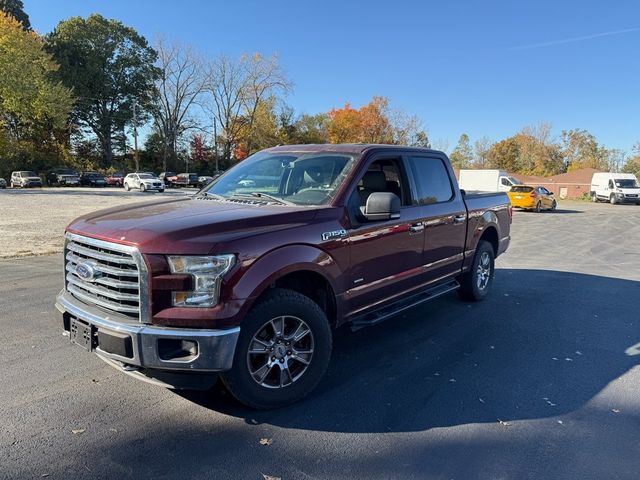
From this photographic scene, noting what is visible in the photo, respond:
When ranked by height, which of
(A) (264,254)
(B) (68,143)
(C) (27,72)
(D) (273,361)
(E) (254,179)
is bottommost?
(D) (273,361)

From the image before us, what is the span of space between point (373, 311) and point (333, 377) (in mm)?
735

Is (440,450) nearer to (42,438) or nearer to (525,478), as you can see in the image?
(525,478)

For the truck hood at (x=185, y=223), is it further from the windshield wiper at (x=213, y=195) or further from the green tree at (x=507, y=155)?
the green tree at (x=507, y=155)

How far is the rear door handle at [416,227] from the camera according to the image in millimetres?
4598

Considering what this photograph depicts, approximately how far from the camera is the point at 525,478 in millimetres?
2674

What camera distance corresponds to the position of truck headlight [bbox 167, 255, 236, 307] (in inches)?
115

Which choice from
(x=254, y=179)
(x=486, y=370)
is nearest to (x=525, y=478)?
(x=486, y=370)

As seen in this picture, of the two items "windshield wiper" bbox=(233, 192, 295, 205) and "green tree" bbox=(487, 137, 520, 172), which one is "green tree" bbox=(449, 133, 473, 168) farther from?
"windshield wiper" bbox=(233, 192, 295, 205)

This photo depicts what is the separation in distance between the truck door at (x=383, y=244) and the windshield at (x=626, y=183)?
3944cm

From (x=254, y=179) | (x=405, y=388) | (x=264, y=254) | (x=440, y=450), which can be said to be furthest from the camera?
(x=254, y=179)

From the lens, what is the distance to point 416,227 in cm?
468

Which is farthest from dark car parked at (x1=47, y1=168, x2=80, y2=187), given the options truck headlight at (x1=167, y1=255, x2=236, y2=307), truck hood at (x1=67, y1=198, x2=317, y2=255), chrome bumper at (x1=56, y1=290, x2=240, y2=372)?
truck headlight at (x1=167, y1=255, x2=236, y2=307)

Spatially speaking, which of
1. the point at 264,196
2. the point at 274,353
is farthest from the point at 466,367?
the point at 264,196

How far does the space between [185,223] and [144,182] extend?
40.7 meters
